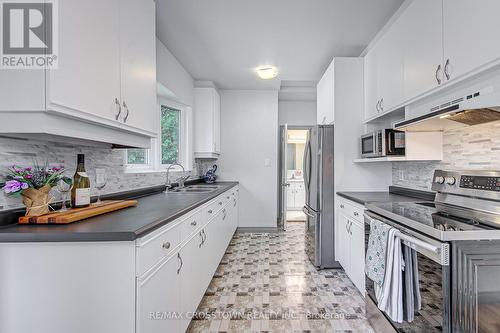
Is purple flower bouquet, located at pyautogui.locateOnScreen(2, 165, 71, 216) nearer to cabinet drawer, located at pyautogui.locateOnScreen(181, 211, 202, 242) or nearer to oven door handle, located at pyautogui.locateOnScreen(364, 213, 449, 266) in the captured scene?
cabinet drawer, located at pyautogui.locateOnScreen(181, 211, 202, 242)

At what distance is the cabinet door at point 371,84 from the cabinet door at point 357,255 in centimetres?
117

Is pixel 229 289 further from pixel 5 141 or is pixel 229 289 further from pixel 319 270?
pixel 5 141

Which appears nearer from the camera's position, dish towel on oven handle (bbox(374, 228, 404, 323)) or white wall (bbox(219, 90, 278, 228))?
dish towel on oven handle (bbox(374, 228, 404, 323))

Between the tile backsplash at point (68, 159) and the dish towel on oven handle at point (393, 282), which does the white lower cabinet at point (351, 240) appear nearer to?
the dish towel on oven handle at point (393, 282)

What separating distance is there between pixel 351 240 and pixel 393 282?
1.00 meters

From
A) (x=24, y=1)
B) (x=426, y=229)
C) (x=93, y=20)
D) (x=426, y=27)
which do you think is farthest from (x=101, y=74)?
(x=426, y=27)

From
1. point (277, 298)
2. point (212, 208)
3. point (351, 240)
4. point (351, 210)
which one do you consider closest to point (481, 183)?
point (351, 210)

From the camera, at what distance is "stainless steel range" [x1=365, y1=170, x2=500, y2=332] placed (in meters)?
1.09

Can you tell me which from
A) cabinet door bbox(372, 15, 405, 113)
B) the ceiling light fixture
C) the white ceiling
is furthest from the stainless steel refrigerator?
the ceiling light fixture

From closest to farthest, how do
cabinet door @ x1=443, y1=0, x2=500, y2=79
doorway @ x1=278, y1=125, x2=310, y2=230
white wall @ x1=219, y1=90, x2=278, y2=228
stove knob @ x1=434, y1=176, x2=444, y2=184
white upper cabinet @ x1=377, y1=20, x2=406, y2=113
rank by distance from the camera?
cabinet door @ x1=443, y1=0, x2=500, y2=79 < stove knob @ x1=434, y1=176, x2=444, y2=184 < white upper cabinet @ x1=377, y1=20, x2=406, y2=113 < white wall @ x1=219, y1=90, x2=278, y2=228 < doorway @ x1=278, y1=125, x2=310, y2=230

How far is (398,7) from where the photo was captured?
2.18 metres

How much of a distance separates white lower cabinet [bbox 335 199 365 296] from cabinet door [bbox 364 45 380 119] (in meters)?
A: 0.99

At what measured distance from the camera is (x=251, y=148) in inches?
180

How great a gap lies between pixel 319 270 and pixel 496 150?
194 cm
